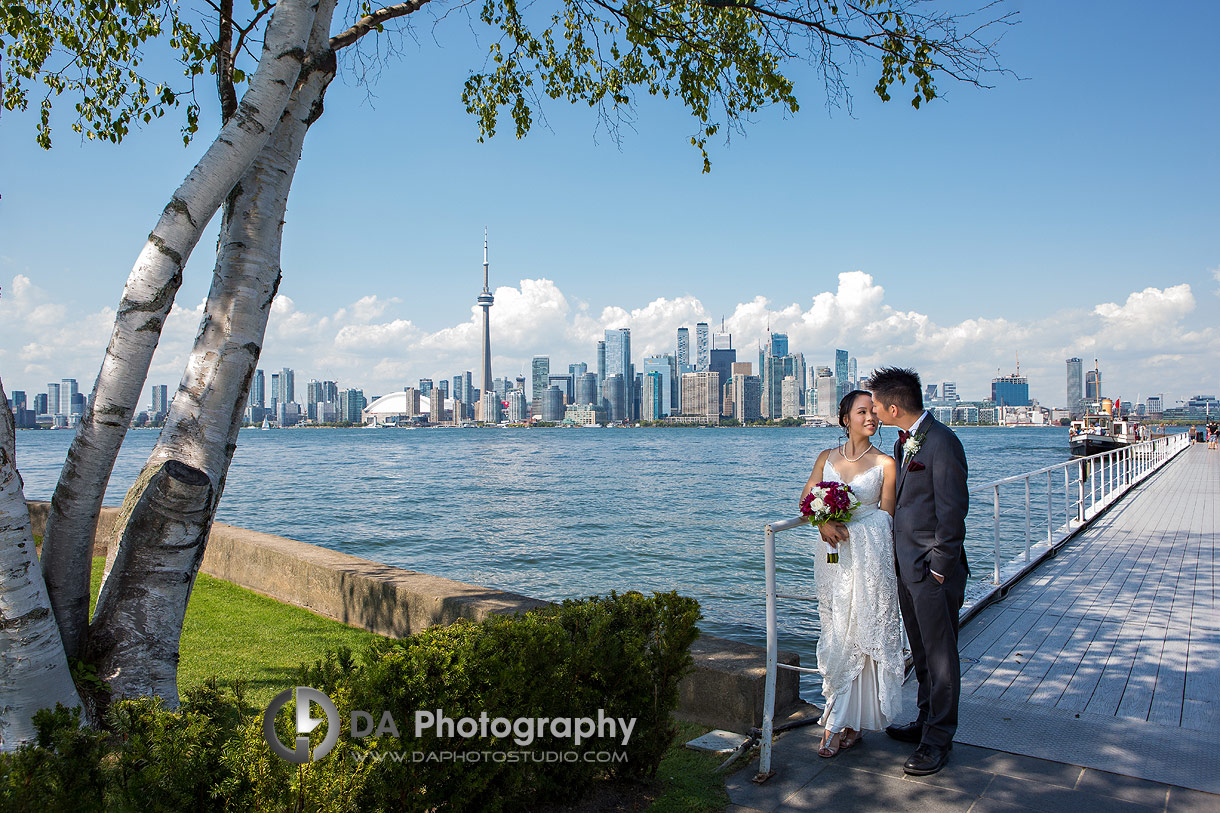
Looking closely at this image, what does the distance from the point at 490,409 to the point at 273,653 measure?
18260 cm

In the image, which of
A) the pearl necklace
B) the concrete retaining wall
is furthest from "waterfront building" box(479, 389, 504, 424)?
the pearl necklace

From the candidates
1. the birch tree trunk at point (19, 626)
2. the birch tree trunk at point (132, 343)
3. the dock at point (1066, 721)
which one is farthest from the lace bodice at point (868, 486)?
the birch tree trunk at point (19, 626)

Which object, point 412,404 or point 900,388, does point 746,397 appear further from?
point 900,388

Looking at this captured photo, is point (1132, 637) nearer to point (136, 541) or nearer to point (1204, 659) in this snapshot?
point (1204, 659)

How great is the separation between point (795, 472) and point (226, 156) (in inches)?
1726

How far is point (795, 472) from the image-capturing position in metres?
45.0

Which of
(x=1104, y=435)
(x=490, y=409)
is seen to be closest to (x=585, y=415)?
(x=490, y=409)

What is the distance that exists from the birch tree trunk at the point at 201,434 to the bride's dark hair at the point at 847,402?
338 cm

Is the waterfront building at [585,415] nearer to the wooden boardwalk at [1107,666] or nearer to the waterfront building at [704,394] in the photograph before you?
the waterfront building at [704,394]

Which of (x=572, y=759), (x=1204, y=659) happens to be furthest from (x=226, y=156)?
(x=1204, y=659)

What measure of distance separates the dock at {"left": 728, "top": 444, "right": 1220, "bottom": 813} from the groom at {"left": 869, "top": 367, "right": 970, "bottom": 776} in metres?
0.20

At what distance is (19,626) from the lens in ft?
9.61

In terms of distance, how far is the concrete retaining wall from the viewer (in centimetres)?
457

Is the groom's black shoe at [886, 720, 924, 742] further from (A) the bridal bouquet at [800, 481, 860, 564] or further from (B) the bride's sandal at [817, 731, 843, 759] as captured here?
(A) the bridal bouquet at [800, 481, 860, 564]
